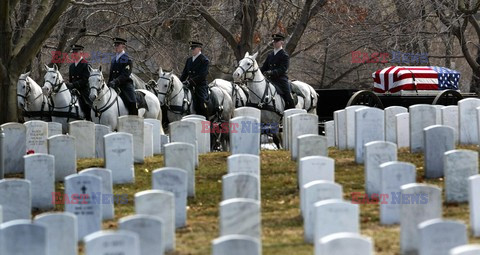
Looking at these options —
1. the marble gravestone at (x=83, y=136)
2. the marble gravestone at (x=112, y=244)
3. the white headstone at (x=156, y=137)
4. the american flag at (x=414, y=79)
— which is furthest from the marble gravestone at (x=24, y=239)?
the american flag at (x=414, y=79)

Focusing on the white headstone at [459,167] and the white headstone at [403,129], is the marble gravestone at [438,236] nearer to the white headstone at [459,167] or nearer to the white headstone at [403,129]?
the white headstone at [459,167]

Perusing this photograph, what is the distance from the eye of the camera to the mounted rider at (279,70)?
22516 mm

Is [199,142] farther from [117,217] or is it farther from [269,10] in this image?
[269,10]

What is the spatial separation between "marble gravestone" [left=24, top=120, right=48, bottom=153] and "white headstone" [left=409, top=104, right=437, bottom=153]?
18.6 feet

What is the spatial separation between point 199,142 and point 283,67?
4203mm

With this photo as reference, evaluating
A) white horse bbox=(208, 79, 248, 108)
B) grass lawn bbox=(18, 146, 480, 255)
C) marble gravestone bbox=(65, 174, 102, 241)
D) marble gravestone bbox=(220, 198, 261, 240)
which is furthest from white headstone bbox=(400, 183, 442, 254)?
white horse bbox=(208, 79, 248, 108)

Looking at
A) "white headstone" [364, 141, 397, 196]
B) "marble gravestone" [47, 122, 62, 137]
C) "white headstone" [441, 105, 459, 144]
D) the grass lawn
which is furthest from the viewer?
"white headstone" [441, 105, 459, 144]

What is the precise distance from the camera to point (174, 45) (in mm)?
30453

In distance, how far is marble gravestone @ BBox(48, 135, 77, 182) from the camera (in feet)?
50.2

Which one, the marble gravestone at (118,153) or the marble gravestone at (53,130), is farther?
the marble gravestone at (53,130)

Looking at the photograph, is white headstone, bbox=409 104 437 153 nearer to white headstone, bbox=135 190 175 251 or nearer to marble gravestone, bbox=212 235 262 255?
white headstone, bbox=135 190 175 251

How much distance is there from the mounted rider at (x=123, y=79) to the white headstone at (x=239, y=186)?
9226 mm

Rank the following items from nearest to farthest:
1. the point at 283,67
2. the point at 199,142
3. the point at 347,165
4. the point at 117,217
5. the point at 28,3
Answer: the point at 117,217 < the point at 347,165 < the point at 199,142 < the point at 283,67 < the point at 28,3

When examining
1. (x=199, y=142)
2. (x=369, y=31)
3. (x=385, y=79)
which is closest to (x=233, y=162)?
(x=199, y=142)
